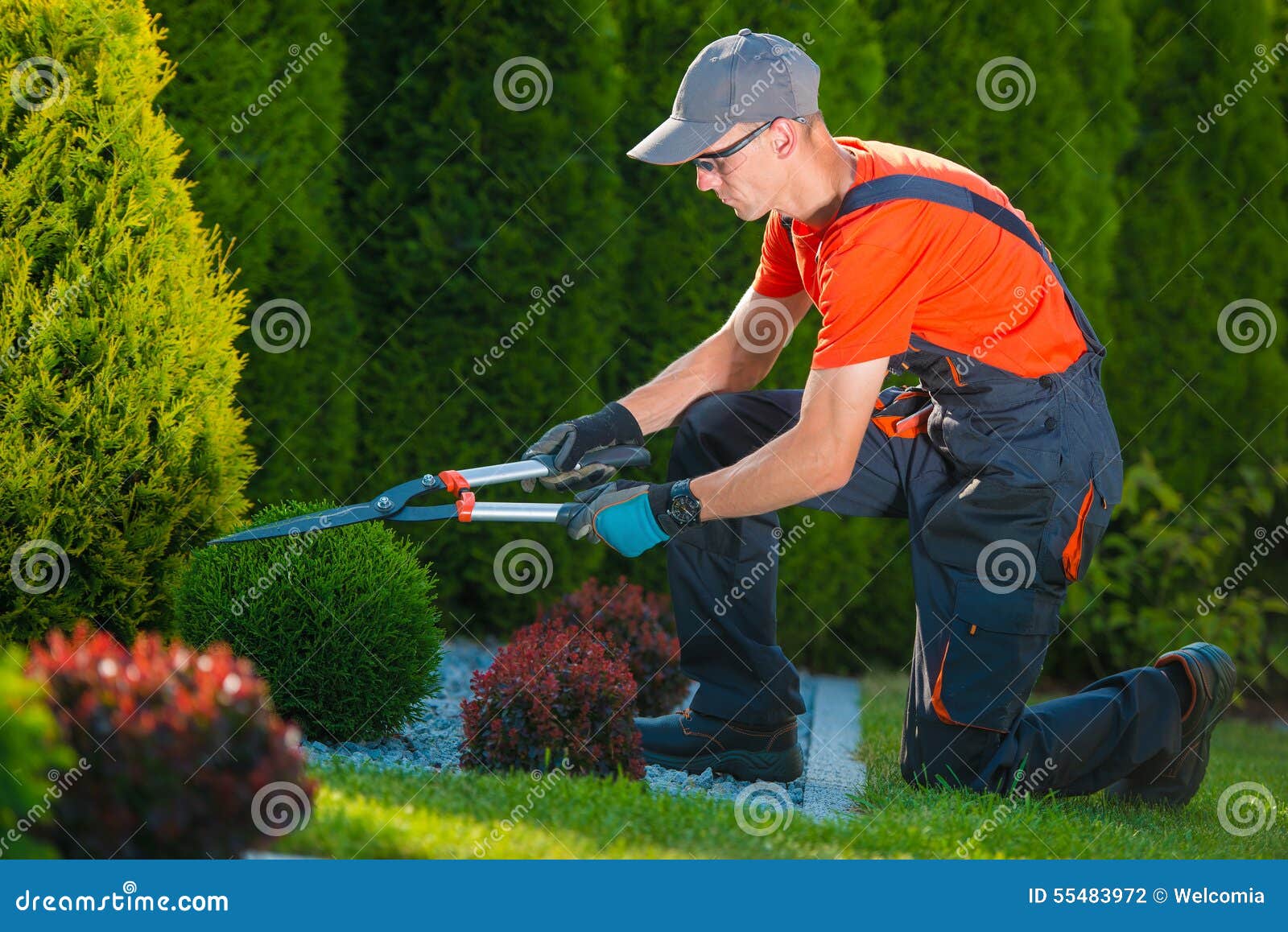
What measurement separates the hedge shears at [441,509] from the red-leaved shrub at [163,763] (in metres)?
1.02

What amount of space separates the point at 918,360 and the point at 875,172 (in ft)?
1.88

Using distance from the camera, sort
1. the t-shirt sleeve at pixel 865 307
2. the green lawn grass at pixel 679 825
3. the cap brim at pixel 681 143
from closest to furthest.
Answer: the green lawn grass at pixel 679 825 → the t-shirt sleeve at pixel 865 307 → the cap brim at pixel 681 143

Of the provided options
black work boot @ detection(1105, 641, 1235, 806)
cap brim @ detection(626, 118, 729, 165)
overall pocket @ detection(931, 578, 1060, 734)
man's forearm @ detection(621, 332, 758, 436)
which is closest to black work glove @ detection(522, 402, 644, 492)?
man's forearm @ detection(621, 332, 758, 436)

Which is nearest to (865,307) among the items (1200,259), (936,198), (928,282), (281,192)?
(928,282)

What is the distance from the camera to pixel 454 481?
3.64m

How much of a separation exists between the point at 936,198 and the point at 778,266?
76 cm

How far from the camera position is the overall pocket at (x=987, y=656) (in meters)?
3.80

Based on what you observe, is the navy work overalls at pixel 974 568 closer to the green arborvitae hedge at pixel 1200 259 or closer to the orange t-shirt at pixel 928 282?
the orange t-shirt at pixel 928 282

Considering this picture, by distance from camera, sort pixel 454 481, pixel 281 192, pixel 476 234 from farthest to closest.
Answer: pixel 476 234 → pixel 281 192 → pixel 454 481

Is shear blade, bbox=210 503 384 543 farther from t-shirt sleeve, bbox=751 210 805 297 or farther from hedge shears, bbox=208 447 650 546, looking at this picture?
t-shirt sleeve, bbox=751 210 805 297

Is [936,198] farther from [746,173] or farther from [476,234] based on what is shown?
[476,234]

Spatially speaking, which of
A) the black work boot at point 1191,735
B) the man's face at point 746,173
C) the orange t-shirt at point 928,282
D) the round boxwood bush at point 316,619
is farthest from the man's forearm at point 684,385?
the black work boot at point 1191,735

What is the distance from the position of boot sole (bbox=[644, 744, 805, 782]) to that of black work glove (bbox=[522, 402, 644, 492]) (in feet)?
2.99

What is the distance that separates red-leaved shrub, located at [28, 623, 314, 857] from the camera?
2.39m
